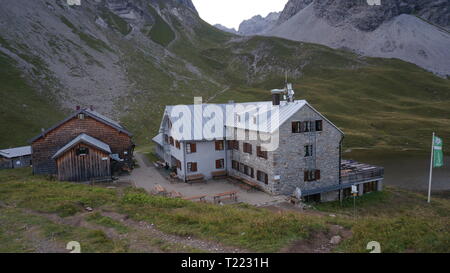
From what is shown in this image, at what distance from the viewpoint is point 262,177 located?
32.9m

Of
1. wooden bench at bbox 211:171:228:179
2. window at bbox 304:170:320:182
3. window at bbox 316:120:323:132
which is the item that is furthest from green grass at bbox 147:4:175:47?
window at bbox 304:170:320:182

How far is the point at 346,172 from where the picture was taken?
35812mm

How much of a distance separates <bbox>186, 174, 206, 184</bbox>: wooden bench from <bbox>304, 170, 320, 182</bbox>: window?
12245 millimetres

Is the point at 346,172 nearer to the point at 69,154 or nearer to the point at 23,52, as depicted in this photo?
the point at 69,154

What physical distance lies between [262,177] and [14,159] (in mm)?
34343

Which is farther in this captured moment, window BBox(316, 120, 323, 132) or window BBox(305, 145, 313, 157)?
window BBox(316, 120, 323, 132)

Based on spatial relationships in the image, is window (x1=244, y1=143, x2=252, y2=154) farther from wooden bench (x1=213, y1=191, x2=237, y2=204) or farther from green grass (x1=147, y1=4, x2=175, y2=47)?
green grass (x1=147, y1=4, x2=175, y2=47)

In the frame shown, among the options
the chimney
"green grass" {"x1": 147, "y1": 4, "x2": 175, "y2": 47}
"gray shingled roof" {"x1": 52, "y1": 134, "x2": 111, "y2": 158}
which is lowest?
"gray shingled roof" {"x1": 52, "y1": 134, "x2": 111, "y2": 158}

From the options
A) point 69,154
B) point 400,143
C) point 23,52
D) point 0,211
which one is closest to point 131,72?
point 23,52

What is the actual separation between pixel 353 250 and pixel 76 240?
12.9 metres

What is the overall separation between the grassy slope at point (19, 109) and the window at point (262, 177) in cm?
4371

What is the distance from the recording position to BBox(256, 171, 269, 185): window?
3206cm

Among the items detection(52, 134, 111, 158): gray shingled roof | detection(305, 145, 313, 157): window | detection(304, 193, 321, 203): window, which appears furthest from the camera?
detection(52, 134, 111, 158): gray shingled roof
